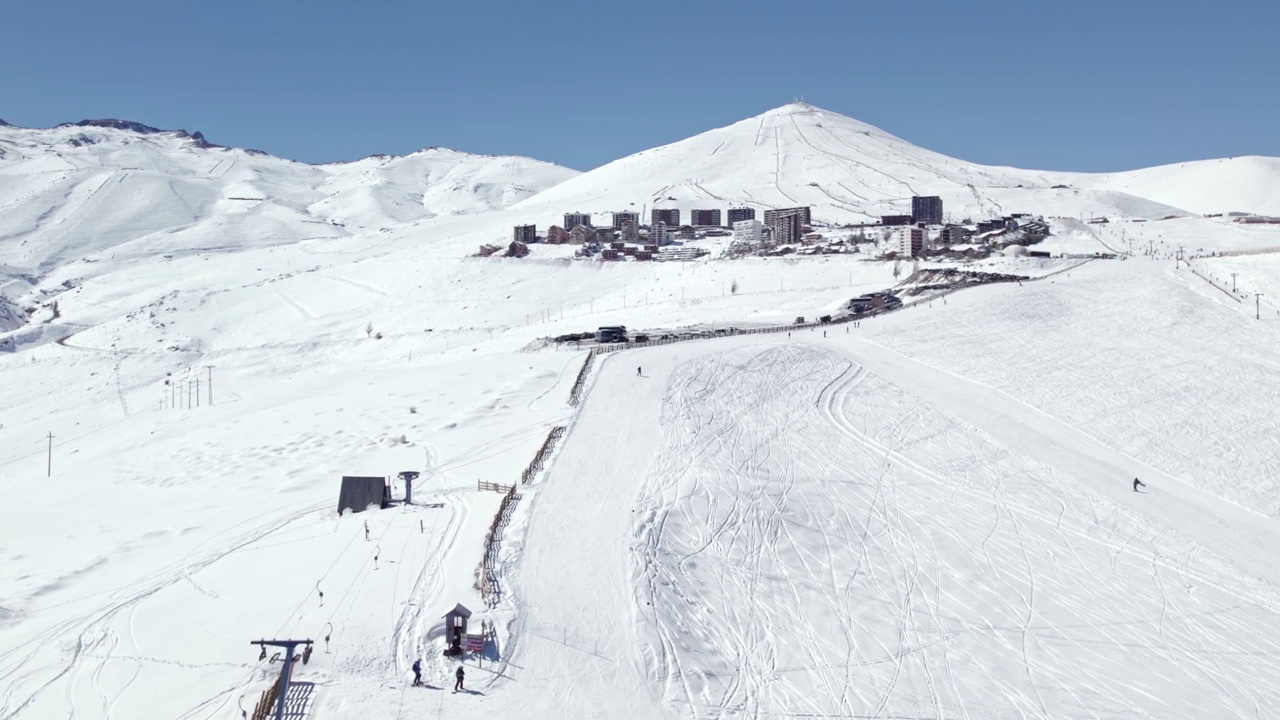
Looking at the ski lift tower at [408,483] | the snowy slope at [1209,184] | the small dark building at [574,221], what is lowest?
the ski lift tower at [408,483]

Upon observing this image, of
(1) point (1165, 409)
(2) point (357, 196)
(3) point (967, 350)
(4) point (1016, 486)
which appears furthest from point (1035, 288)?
(2) point (357, 196)

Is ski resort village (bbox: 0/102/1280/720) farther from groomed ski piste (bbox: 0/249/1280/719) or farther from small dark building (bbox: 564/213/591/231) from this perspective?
small dark building (bbox: 564/213/591/231)

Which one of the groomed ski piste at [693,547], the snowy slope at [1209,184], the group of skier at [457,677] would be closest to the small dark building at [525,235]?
the groomed ski piste at [693,547]

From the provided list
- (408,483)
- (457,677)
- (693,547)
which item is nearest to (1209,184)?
(693,547)

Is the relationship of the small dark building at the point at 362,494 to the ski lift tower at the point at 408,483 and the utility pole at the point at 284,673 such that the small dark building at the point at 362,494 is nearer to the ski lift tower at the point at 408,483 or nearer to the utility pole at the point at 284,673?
the ski lift tower at the point at 408,483

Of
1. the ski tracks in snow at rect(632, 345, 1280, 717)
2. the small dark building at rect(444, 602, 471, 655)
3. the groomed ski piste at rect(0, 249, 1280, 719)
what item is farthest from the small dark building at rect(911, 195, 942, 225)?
the small dark building at rect(444, 602, 471, 655)

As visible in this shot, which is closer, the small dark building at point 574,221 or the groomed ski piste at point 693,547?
the groomed ski piste at point 693,547
